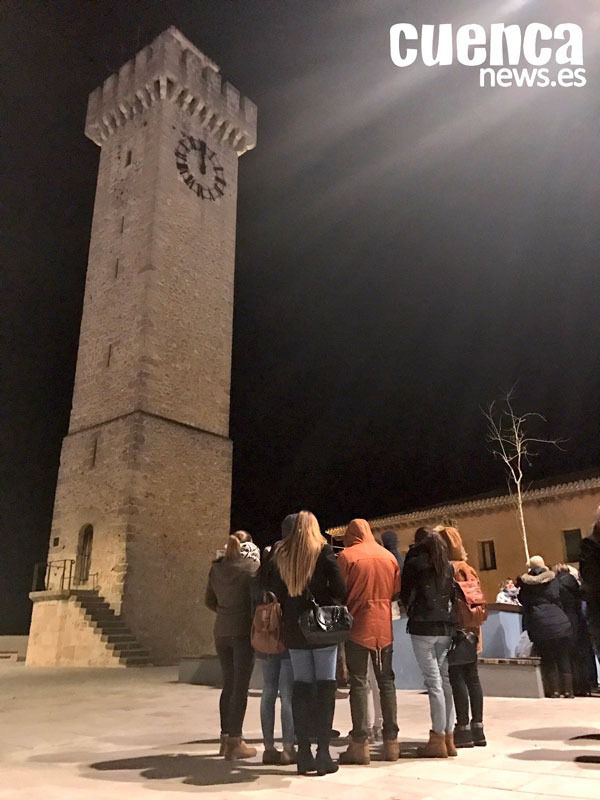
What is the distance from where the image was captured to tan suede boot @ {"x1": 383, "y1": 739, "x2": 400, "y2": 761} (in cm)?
382

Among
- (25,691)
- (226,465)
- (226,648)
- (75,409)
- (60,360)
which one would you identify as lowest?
(25,691)

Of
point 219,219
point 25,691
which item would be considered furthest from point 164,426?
point 25,691

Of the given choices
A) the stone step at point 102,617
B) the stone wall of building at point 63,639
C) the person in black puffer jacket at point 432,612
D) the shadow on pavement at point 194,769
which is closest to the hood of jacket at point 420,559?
the person in black puffer jacket at point 432,612

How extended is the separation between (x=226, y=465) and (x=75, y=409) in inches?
182

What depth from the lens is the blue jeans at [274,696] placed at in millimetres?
4000

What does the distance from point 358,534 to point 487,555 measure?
57.1ft

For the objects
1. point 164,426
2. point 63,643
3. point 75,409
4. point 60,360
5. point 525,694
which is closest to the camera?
point 525,694

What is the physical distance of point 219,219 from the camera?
20.1m

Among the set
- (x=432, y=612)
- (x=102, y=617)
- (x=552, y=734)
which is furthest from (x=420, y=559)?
(x=102, y=617)

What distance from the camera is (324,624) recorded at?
3.60m

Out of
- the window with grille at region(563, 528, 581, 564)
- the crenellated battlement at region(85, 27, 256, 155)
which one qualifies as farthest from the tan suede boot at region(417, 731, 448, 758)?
Answer: the crenellated battlement at region(85, 27, 256, 155)

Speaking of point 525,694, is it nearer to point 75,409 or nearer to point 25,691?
point 25,691

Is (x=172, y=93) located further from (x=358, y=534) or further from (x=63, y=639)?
(x=358, y=534)

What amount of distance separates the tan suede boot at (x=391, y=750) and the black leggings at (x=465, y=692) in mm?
625
